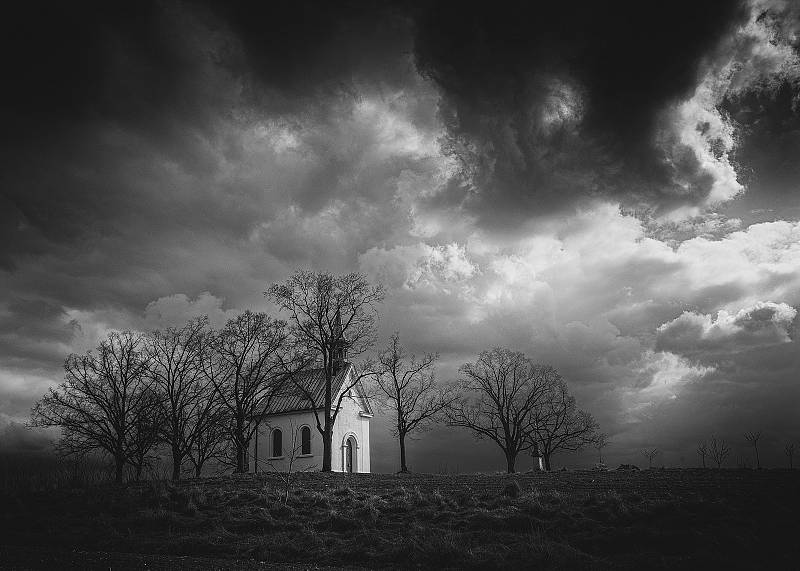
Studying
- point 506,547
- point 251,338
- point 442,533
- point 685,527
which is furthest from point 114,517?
point 251,338

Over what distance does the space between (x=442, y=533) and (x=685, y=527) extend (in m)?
6.60

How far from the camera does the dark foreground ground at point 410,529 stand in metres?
13.3

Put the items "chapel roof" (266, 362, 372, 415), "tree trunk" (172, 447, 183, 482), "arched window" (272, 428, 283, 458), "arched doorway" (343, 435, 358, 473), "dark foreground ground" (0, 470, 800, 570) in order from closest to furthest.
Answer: "dark foreground ground" (0, 470, 800, 570) → "tree trunk" (172, 447, 183, 482) → "chapel roof" (266, 362, 372, 415) → "arched doorway" (343, 435, 358, 473) → "arched window" (272, 428, 283, 458)

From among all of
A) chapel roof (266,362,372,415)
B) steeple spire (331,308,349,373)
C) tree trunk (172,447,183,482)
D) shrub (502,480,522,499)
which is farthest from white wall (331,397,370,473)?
shrub (502,480,522,499)

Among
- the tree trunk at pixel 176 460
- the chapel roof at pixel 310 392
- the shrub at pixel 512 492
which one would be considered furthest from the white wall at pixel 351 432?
the shrub at pixel 512 492

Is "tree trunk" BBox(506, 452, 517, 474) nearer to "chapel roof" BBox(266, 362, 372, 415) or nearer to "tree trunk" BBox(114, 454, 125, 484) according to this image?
"chapel roof" BBox(266, 362, 372, 415)

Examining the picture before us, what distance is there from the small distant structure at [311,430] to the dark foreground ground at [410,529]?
22.0 meters

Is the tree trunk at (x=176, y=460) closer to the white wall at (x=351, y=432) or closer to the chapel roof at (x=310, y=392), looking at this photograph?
the chapel roof at (x=310, y=392)

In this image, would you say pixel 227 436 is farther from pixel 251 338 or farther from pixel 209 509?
pixel 209 509

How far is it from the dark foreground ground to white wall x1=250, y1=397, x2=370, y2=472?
21890 millimetres

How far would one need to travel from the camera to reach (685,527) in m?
15.6

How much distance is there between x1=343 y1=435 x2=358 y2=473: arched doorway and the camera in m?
47.3

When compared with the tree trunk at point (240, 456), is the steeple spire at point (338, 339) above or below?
above

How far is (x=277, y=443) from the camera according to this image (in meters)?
48.7
